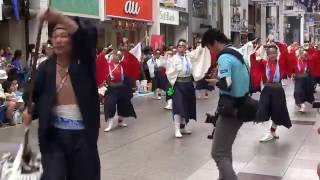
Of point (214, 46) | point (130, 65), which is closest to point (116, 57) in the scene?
point (130, 65)

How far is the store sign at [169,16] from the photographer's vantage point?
28.3 meters

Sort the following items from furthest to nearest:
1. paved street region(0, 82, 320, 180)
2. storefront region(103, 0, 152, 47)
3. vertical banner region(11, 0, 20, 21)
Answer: storefront region(103, 0, 152, 47) → vertical banner region(11, 0, 20, 21) → paved street region(0, 82, 320, 180)

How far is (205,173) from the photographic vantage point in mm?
6934

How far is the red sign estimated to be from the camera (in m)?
23.0

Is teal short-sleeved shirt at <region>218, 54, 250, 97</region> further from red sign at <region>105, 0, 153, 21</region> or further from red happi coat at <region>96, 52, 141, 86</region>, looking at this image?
red sign at <region>105, 0, 153, 21</region>

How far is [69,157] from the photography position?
4.04 m

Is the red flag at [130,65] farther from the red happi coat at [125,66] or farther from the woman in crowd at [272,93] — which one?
the woman in crowd at [272,93]

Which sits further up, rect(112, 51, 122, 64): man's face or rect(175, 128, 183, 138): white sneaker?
rect(112, 51, 122, 64): man's face

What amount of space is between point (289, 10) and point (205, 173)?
46.5m

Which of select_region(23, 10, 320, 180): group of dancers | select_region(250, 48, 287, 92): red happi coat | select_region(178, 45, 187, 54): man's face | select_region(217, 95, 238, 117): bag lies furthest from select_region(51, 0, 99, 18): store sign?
select_region(217, 95, 238, 117): bag

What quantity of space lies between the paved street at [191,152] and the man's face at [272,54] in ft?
4.43

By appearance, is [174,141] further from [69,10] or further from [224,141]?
[69,10]

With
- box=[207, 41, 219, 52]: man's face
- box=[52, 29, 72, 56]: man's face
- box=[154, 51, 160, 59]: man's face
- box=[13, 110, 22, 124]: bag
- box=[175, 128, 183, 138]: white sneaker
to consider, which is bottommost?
Answer: box=[175, 128, 183, 138]: white sneaker

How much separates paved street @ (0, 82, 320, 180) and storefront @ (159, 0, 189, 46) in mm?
17228
